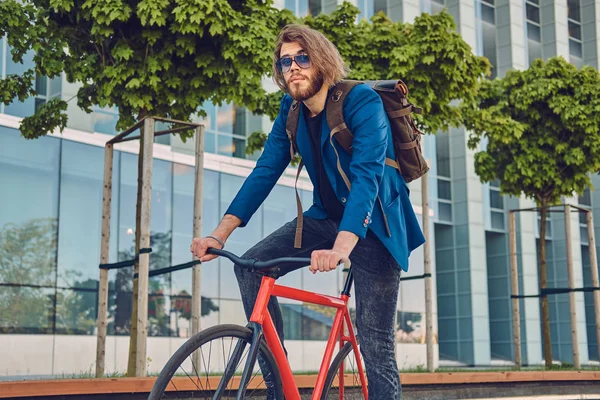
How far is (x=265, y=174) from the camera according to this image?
12.6ft

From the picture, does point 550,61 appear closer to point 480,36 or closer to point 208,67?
point 208,67

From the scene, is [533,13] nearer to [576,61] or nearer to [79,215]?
[576,61]

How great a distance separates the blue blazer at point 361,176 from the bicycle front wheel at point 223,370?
0.63 meters

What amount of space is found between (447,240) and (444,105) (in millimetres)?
21061

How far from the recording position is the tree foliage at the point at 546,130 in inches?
520

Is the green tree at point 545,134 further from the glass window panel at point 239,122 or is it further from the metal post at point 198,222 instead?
the glass window panel at point 239,122

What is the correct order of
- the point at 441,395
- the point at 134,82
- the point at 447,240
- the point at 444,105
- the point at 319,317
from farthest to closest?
the point at 447,240
the point at 319,317
the point at 444,105
the point at 134,82
the point at 441,395

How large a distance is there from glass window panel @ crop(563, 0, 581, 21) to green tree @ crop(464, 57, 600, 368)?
2381 centimetres

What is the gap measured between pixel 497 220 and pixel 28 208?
19592 mm

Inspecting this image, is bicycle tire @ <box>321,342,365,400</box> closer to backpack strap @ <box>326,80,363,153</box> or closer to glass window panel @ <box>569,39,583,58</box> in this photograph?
backpack strap @ <box>326,80,363,153</box>

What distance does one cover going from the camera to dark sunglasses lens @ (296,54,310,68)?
3.55 metres

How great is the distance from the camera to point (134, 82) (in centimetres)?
779

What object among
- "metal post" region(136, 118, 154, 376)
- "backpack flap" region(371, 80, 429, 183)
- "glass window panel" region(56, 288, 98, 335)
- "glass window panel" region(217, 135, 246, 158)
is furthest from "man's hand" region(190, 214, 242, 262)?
"glass window panel" region(217, 135, 246, 158)

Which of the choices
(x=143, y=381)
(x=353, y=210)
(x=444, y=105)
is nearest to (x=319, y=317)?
(x=444, y=105)
